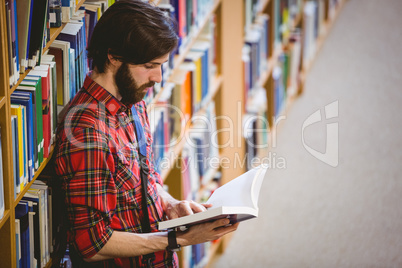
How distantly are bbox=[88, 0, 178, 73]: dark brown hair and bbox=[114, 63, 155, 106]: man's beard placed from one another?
4cm

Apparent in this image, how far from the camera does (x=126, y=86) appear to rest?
1.65 metres

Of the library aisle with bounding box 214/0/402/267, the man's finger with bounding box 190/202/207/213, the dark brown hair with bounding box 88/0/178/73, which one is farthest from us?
the library aisle with bounding box 214/0/402/267

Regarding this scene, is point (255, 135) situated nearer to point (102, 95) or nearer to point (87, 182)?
point (102, 95)

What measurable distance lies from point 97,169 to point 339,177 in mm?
2525

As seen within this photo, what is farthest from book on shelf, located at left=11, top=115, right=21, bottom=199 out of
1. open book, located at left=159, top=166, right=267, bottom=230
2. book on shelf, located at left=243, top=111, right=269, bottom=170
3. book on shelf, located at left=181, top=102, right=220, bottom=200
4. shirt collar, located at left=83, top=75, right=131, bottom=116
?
book on shelf, located at left=243, top=111, right=269, bottom=170

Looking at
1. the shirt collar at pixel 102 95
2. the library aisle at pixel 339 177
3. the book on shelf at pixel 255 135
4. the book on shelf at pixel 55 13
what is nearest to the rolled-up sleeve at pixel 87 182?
the shirt collar at pixel 102 95

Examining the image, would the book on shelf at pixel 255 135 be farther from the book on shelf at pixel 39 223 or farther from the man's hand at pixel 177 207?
the book on shelf at pixel 39 223

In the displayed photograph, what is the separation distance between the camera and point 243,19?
3.40m

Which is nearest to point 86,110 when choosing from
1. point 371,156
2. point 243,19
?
point 243,19

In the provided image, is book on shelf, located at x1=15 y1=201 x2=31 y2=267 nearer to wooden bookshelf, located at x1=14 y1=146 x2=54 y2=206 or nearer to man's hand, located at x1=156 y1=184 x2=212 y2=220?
wooden bookshelf, located at x1=14 y1=146 x2=54 y2=206

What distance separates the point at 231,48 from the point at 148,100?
1.16 metres

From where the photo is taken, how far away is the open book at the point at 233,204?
1586mm

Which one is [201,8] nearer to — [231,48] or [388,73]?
[231,48]

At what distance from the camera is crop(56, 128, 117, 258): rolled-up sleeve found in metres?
1.51
